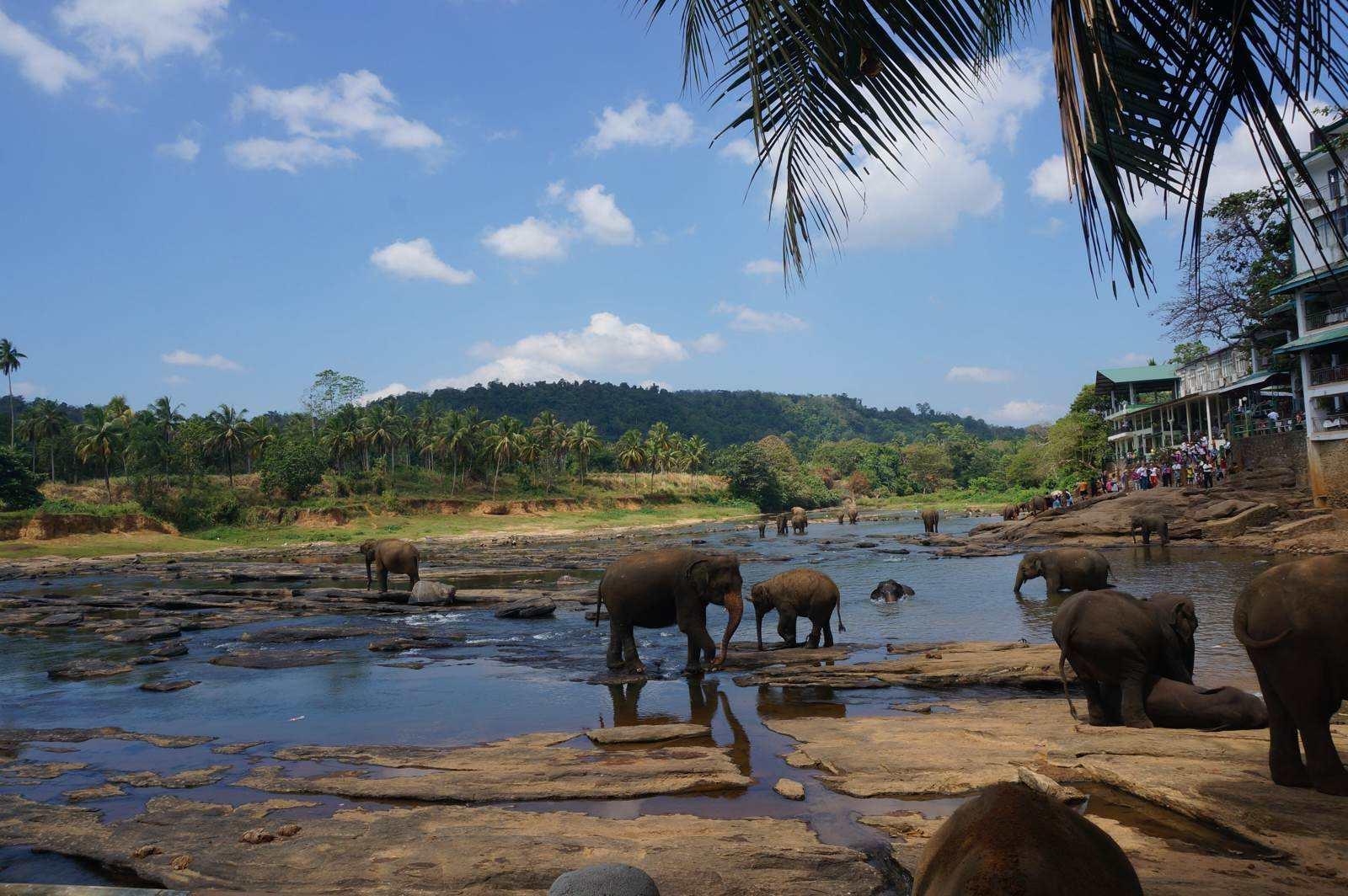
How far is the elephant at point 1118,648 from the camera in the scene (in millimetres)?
8961

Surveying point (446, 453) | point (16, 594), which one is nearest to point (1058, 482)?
point (446, 453)

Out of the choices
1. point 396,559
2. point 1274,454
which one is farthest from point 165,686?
point 1274,454

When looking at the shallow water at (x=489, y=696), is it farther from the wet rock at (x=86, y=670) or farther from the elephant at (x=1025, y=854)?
the elephant at (x=1025, y=854)

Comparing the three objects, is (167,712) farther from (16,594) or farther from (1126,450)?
(1126,450)

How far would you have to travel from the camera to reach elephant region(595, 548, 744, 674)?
533 inches

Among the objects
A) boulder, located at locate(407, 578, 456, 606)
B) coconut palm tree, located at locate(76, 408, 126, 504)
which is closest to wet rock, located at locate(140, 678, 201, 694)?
boulder, located at locate(407, 578, 456, 606)

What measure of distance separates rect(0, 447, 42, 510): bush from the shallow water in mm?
47841

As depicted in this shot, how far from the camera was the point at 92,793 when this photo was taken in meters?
8.26

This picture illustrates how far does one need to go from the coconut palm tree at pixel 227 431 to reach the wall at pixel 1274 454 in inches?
3253

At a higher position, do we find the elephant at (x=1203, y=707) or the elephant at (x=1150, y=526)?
the elephant at (x=1150, y=526)

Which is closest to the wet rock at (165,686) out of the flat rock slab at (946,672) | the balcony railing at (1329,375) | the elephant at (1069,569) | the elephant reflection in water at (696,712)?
the elephant reflection in water at (696,712)

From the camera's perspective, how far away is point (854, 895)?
5.28 meters

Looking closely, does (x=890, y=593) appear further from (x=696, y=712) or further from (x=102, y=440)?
(x=102, y=440)

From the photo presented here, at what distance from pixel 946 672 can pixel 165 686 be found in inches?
521
